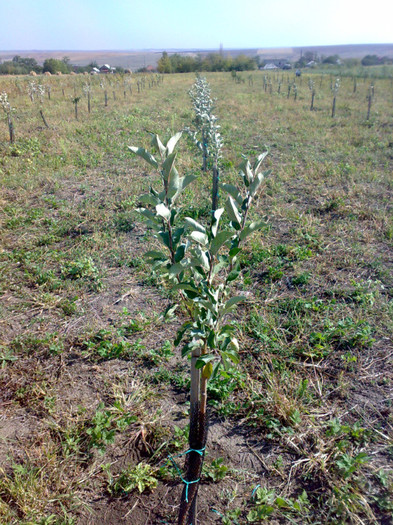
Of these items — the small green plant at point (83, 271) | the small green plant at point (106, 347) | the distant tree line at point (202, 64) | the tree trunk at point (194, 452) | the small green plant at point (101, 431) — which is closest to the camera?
the tree trunk at point (194, 452)

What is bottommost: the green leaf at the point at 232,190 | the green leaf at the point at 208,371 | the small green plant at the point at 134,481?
the small green plant at the point at 134,481

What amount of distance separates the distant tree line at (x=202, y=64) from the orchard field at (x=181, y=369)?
1708 inches

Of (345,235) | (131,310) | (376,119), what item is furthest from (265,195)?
(376,119)

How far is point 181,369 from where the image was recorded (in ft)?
9.04

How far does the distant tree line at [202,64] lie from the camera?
4347 centimetres

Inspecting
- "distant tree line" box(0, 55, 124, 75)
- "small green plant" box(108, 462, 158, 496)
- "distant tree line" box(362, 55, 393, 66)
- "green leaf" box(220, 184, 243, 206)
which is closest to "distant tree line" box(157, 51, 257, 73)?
"distant tree line" box(0, 55, 124, 75)

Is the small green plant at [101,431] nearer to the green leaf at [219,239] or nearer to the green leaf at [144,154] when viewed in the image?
the green leaf at [219,239]

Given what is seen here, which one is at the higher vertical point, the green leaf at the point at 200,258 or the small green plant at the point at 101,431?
the green leaf at the point at 200,258

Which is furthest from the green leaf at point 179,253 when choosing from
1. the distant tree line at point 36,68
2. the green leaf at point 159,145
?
the distant tree line at point 36,68

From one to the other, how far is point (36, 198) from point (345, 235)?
4.80m

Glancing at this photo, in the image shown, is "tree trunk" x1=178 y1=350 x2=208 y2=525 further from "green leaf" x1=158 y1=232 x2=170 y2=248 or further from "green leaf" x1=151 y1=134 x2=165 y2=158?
"green leaf" x1=151 y1=134 x2=165 y2=158

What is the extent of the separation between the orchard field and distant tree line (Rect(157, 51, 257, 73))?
43.4 m

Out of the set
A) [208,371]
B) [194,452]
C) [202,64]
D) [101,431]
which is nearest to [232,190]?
[208,371]

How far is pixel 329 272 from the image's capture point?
12.7 feet
